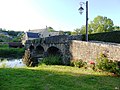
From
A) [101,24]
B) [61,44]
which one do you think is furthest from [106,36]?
[101,24]

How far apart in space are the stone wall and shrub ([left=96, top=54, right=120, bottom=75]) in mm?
294

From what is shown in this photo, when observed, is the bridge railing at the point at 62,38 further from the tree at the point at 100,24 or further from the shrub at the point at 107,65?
the tree at the point at 100,24

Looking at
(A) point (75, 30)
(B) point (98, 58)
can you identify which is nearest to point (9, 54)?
(A) point (75, 30)

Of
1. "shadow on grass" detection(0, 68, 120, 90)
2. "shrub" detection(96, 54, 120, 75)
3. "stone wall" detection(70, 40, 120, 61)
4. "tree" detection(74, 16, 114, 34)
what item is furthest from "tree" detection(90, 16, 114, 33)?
"shadow on grass" detection(0, 68, 120, 90)

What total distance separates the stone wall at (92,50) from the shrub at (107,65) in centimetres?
29

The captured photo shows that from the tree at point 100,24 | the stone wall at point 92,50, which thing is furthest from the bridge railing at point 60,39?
the tree at point 100,24

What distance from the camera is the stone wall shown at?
11406mm

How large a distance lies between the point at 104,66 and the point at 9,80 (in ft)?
16.1

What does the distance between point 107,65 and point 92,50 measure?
2.34 metres

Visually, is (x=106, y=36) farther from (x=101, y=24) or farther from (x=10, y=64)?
(x=101, y=24)

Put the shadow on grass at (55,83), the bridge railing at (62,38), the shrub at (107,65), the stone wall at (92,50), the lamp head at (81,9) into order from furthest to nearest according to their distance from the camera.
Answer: the bridge railing at (62,38) → the lamp head at (81,9) → the stone wall at (92,50) → the shrub at (107,65) → the shadow on grass at (55,83)

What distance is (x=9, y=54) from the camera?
4053cm

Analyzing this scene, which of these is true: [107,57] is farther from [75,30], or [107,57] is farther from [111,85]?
[75,30]

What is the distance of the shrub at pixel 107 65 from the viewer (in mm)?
10594
